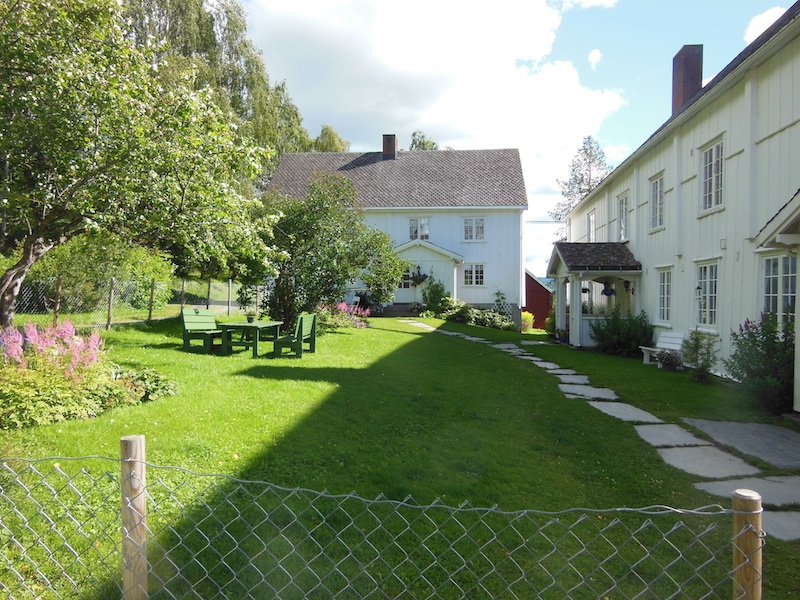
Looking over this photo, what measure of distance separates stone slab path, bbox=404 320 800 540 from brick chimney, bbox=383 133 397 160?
25.7 metres

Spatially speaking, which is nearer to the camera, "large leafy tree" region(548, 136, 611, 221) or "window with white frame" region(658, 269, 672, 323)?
"window with white frame" region(658, 269, 672, 323)

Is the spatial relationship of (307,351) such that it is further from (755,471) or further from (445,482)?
(755,471)

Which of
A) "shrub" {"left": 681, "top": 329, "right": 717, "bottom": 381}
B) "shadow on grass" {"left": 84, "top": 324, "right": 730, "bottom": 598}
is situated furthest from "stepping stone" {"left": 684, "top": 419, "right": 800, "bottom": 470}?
"shrub" {"left": 681, "top": 329, "right": 717, "bottom": 381}

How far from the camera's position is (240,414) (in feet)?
20.7

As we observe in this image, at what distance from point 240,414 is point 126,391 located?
146 centimetres

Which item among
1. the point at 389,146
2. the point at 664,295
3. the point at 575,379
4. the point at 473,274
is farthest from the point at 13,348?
the point at 389,146

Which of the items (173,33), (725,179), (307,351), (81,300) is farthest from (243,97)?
(725,179)

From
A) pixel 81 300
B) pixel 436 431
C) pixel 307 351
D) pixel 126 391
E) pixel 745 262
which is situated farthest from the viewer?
pixel 81 300

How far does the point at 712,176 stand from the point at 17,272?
12762 mm

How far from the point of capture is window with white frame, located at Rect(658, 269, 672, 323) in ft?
47.5

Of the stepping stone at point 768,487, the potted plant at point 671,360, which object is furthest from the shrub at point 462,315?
the stepping stone at point 768,487

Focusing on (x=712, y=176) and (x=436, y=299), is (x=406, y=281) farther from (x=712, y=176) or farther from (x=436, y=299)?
(x=712, y=176)

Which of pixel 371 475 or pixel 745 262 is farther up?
pixel 745 262

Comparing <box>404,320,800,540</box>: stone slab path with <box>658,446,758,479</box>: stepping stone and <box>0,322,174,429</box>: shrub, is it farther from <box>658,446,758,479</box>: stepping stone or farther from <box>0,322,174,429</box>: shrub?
<box>0,322,174,429</box>: shrub
